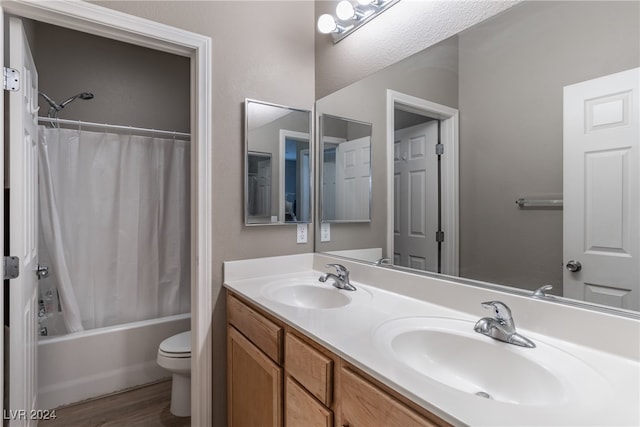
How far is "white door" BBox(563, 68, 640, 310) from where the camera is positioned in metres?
0.82

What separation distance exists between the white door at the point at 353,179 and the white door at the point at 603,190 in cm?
87

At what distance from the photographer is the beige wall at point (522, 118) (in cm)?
90

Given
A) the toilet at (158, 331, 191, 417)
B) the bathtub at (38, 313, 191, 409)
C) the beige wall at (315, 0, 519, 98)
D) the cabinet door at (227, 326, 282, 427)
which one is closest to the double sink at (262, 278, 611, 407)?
the cabinet door at (227, 326, 282, 427)

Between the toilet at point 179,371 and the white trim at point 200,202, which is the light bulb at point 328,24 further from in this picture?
the toilet at point 179,371

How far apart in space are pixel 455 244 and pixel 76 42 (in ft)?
9.85

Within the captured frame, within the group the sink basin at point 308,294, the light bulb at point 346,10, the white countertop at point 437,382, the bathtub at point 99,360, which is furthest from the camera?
the bathtub at point 99,360

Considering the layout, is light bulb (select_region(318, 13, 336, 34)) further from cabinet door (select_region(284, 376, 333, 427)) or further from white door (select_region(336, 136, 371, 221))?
cabinet door (select_region(284, 376, 333, 427))

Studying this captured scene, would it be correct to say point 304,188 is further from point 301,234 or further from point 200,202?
point 200,202

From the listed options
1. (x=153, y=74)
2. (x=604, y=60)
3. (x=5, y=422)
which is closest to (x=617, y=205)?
(x=604, y=60)

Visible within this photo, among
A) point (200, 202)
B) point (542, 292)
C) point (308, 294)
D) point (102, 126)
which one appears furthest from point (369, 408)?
point (102, 126)

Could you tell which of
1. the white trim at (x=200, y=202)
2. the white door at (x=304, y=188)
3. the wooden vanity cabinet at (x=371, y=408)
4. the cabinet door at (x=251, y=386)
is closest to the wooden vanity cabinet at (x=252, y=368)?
the cabinet door at (x=251, y=386)

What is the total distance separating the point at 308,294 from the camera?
1.62 m

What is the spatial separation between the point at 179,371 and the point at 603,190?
206 centimetres

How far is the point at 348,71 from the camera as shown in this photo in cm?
170
